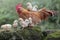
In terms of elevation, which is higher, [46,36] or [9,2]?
[9,2]

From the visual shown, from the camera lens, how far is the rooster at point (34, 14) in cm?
179

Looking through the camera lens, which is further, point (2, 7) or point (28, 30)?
point (2, 7)

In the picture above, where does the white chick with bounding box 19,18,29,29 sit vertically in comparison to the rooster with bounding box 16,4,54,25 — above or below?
below

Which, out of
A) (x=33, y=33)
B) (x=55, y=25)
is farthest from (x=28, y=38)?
(x=55, y=25)

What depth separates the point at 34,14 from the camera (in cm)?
182

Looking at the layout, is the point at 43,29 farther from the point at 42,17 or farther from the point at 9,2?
the point at 9,2

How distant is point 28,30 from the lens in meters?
1.75

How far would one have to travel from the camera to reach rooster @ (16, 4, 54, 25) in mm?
1785

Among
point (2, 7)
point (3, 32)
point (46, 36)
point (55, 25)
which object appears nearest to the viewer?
→ point (3, 32)

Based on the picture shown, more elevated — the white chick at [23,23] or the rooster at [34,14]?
the rooster at [34,14]

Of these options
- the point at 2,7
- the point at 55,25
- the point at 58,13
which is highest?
the point at 2,7

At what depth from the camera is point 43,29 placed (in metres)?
1.86

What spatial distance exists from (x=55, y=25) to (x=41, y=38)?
28cm

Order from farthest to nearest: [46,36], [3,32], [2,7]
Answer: [2,7]
[46,36]
[3,32]
